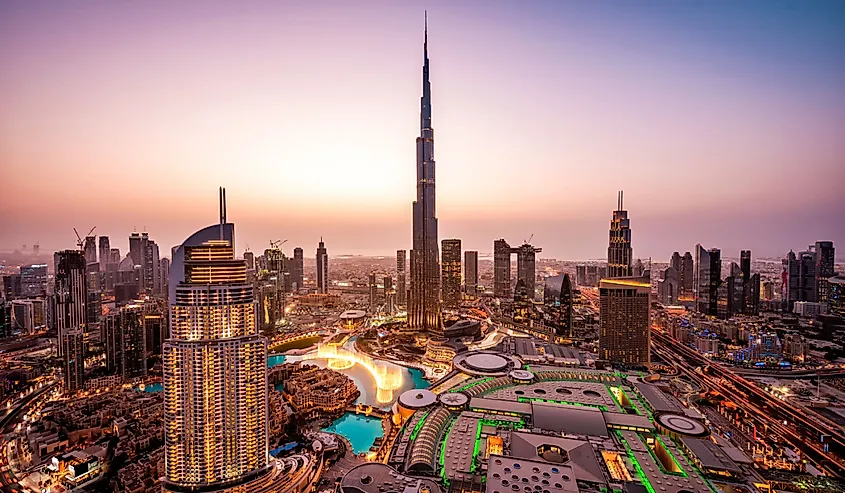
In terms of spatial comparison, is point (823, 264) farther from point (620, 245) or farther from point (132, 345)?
point (132, 345)

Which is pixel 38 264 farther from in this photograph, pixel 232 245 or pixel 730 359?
pixel 730 359

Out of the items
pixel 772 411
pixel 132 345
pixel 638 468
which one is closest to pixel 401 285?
pixel 132 345

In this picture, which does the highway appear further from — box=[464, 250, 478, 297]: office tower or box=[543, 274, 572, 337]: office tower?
box=[464, 250, 478, 297]: office tower

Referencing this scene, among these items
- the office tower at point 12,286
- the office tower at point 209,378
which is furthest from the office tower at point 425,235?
the office tower at point 12,286

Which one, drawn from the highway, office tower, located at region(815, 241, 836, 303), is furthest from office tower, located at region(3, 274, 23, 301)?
office tower, located at region(815, 241, 836, 303)

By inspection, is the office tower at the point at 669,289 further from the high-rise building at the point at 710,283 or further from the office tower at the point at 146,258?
the office tower at the point at 146,258
